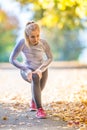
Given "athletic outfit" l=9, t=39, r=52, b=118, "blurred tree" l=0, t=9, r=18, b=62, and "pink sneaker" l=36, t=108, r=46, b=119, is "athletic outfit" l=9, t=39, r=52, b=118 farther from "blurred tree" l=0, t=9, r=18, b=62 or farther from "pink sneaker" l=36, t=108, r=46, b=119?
"blurred tree" l=0, t=9, r=18, b=62

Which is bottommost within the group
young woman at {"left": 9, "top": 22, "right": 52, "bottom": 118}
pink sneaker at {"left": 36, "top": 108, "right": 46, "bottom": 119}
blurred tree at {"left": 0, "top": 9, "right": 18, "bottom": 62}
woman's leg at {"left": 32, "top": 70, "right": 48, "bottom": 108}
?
pink sneaker at {"left": 36, "top": 108, "right": 46, "bottom": 119}

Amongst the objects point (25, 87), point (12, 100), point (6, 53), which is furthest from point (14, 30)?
point (12, 100)

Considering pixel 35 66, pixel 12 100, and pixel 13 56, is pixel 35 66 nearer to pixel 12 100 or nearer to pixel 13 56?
pixel 13 56

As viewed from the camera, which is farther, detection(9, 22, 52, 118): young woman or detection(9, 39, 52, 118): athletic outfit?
detection(9, 39, 52, 118): athletic outfit

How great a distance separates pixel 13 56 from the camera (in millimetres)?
8906

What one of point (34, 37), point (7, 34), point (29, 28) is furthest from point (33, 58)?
point (7, 34)

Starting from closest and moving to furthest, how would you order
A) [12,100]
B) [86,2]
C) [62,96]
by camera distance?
1. [12,100]
2. [62,96]
3. [86,2]

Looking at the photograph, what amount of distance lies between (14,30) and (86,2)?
120ft

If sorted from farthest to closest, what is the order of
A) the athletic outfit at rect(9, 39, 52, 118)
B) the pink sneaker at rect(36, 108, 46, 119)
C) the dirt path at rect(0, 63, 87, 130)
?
the athletic outfit at rect(9, 39, 52, 118)
the pink sneaker at rect(36, 108, 46, 119)
the dirt path at rect(0, 63, 87, 130)

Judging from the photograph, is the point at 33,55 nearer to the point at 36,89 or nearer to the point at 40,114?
the point at 36,89

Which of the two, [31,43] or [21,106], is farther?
[21,106]

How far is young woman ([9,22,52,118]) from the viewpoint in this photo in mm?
8633

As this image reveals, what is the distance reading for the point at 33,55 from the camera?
8.98m

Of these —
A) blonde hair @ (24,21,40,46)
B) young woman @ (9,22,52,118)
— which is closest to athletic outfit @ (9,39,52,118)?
young woman @ (9,22,52,118)
